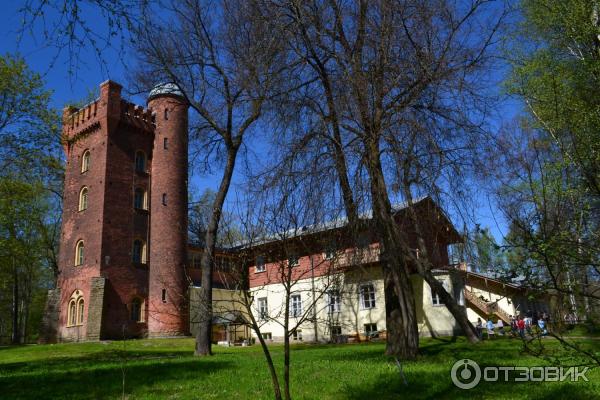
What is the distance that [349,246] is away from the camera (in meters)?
11.7

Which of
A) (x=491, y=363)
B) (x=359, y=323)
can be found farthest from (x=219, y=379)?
(x=359, y=323)

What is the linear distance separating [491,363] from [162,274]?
23.8 metres

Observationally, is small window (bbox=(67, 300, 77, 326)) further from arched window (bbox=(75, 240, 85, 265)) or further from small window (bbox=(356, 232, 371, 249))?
small window (bbox=(356, 232, 371, 249))

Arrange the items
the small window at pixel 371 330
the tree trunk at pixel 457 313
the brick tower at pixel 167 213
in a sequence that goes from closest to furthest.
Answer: the tree trunk at pixel 457 313
the small window at pixel 371 330
the brick tower at pixel 167 213

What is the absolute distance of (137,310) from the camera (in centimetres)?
3023

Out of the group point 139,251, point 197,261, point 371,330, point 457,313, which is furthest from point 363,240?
point 197,261

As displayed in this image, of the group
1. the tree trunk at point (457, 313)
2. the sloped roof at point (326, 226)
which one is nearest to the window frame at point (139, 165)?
the tree trunk at point (457, 313)

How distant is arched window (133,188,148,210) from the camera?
105ft

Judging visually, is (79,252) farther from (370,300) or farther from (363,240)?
(363,240)

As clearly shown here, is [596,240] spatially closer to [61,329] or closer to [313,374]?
[313,374]

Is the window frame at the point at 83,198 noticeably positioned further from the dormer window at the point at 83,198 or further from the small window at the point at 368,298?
the small window at the point at 368,298

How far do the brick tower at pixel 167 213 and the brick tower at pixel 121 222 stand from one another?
66mm

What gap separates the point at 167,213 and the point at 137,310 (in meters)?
6.39

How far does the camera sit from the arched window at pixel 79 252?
3033 cm
